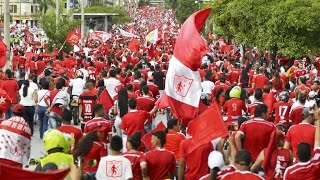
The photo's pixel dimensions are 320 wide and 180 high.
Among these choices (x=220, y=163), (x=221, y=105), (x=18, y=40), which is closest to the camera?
(x=220, y=163)

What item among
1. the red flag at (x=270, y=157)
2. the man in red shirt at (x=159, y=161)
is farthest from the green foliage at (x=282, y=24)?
the man in red shirt at (x=159, y=161)

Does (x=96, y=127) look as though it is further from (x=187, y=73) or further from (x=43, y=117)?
(x=43, y=117)

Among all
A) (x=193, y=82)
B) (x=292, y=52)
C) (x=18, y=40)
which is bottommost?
(x=18, y=40)

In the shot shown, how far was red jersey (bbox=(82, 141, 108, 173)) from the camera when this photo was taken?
32.6 ft

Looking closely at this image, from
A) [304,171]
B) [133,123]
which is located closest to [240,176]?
[304,171]

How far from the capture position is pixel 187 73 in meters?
10.9

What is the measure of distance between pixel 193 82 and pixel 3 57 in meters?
9.85

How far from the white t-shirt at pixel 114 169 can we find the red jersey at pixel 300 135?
9.03ft

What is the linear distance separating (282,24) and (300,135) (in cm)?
2194

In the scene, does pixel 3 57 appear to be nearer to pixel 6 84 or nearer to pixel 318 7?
pixel 6 84

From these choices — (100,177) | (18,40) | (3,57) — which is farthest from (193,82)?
(18,40)

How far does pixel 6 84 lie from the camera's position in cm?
1842

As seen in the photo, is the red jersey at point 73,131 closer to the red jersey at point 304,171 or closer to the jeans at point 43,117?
the red jersey at point 304,171

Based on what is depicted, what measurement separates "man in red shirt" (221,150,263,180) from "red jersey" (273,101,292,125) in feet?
18.6
